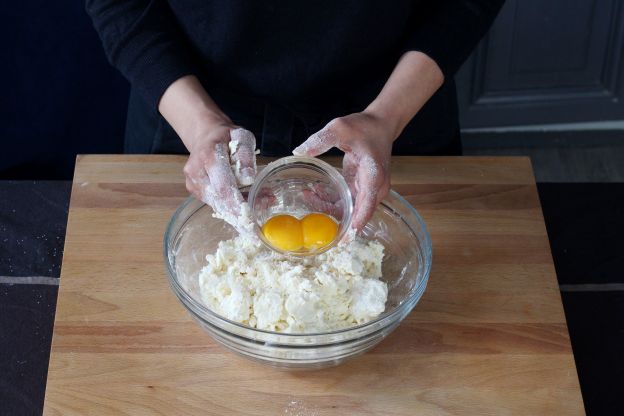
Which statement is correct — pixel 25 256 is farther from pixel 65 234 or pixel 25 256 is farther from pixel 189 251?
pixel 189 251

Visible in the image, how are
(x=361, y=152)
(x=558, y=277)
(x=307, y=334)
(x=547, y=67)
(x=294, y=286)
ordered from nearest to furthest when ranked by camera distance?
(x=307, y=334) → (x=294, y=286) → (x=361, y=152) → (x=558, y=277) → (x=547, y=67)

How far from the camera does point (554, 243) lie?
4.91ft

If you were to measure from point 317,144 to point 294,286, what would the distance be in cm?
23

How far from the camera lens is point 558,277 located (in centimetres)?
145

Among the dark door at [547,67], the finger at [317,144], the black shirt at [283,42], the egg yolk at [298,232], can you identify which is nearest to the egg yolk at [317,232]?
the egg yolk at [298,232]

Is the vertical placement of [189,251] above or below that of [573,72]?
above

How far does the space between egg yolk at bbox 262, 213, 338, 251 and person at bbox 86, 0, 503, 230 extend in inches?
3.9

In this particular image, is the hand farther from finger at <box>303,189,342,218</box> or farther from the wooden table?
the wooden table

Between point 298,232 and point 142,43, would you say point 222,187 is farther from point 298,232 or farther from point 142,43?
point 142,43

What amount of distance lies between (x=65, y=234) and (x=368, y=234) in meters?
0.56

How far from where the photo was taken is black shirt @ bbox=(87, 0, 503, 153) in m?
1.45

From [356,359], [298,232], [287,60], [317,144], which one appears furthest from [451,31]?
[356,359]

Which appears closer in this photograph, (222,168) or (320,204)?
(222,168)

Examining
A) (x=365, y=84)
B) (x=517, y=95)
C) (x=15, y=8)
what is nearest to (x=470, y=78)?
(x=517, y=95)
